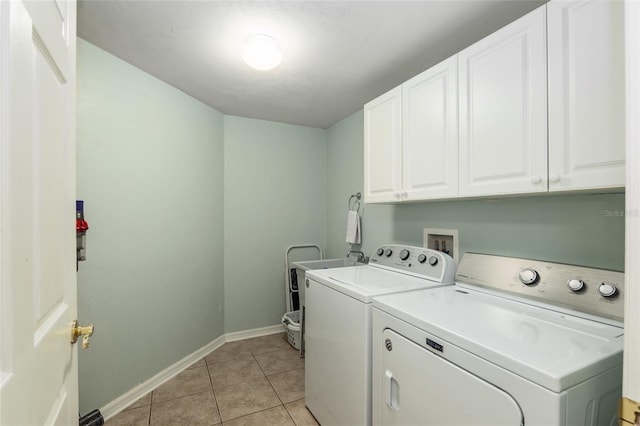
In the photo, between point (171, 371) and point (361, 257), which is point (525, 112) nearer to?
point (361, 257)

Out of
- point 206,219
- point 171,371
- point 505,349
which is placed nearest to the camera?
point 505,349

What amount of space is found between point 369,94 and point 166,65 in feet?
5.08

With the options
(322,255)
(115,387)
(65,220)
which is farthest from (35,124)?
(322,255)

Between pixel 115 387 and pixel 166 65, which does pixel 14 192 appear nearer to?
pixel 166 65

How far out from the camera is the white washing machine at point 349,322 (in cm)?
144

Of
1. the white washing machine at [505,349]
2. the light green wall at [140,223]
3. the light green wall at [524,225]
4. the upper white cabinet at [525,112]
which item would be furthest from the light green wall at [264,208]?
the white washing machine at [505,349]

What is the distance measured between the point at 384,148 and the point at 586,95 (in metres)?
1.08

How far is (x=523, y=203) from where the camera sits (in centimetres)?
152

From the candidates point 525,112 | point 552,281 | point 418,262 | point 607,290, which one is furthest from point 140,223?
point 607,290

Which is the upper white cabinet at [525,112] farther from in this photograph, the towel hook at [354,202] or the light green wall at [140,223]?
the light green wall at [140,223]

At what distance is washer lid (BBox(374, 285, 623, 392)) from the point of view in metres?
0.79

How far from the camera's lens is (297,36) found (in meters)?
1.67

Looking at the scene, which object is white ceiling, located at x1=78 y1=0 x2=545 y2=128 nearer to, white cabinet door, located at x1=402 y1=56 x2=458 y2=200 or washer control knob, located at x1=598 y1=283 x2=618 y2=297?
white cabinet door, located at x1=402 y1=56 x2=458 y2=200

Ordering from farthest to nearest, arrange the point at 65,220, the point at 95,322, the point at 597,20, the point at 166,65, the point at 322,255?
the point at 322,255 < the point at 166,65 < the point at 95,322 < the point at 597,20 < the point at 65,220
